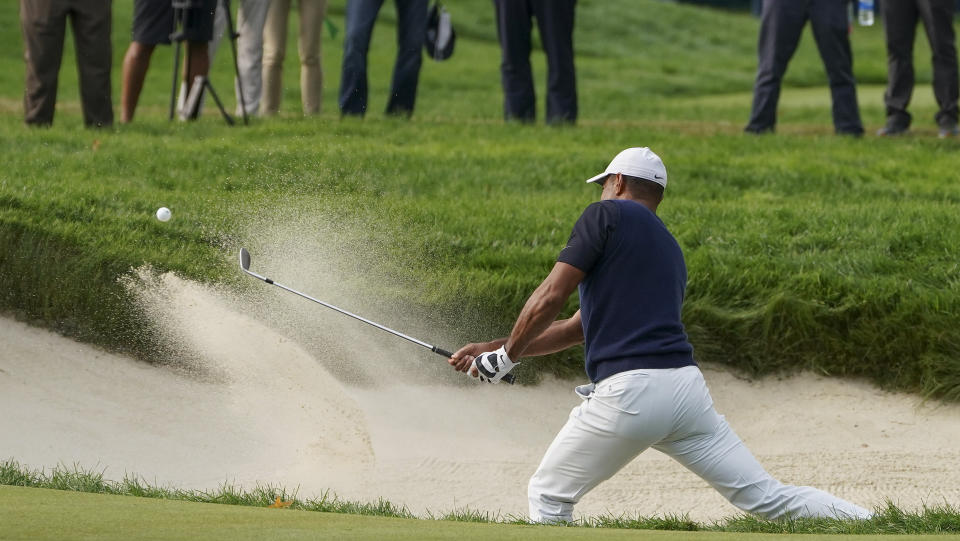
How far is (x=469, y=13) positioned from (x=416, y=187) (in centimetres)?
2164

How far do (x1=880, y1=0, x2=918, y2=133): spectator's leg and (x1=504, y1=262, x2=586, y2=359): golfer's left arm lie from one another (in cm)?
820

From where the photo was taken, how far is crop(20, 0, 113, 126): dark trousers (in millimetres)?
10141

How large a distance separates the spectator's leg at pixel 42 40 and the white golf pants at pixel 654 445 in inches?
258

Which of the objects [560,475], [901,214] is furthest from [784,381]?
[560,475]

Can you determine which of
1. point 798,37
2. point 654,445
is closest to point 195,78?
point 798,37

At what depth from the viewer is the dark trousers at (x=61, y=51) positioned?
10.1 m

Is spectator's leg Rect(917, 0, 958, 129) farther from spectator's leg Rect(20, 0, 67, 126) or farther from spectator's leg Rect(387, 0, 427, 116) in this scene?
spectator's leg Rect(20, 0, 67, 126)

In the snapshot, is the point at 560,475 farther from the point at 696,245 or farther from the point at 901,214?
the point at 901,214

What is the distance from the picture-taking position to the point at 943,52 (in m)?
12.0

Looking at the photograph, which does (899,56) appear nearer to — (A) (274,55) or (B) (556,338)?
(A) (274,55)

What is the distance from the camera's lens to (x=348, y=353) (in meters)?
7.48

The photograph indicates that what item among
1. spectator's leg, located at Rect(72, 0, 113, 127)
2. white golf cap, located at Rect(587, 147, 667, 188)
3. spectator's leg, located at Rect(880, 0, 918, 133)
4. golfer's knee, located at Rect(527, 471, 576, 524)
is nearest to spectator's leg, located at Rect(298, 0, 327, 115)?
spectator's leg, located at Rect(72, 0, 113, 127)

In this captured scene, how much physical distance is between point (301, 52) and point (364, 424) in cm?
556

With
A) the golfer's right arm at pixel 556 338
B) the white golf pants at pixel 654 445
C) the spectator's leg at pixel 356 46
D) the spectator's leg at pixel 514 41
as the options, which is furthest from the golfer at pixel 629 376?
the spectator's leg at pixel 514 41
